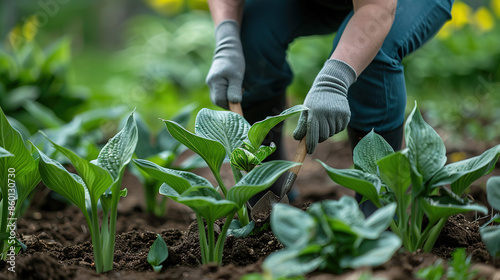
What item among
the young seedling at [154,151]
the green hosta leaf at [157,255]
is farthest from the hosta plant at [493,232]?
the young seedling at [154,151]

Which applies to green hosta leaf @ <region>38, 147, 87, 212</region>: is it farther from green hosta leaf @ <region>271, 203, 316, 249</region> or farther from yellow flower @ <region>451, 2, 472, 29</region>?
yellow flower @ <region>451, 2, 472, 29</region>

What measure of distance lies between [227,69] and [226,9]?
0.82 ft

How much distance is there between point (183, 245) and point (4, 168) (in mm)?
502

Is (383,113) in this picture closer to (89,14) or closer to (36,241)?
(36,241)

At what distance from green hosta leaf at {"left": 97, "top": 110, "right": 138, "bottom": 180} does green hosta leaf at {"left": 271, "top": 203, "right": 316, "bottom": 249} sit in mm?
442

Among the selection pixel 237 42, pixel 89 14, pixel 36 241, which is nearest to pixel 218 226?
pixel 36 241

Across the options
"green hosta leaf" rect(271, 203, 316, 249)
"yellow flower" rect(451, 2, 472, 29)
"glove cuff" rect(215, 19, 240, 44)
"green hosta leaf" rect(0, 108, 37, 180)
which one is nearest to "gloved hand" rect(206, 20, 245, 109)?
"glove cuff" rect(215, 19, 240, 44)

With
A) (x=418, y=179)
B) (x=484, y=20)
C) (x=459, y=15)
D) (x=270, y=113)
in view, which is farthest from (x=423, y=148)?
(x=484, y=20)

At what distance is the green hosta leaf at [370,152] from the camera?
1395 millimetres

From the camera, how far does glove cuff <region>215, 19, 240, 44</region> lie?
186 centimetres

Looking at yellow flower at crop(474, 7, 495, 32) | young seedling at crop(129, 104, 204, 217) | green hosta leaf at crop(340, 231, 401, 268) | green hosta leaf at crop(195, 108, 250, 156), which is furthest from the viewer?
yellow flower at crop(474, 7, 495, 32)

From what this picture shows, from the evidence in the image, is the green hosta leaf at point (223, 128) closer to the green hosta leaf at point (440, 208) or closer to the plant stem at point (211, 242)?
the plant stem at point (211, 242)

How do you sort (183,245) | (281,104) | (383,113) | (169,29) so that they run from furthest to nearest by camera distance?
(169,29), (281,104), (383,113), (183,245)

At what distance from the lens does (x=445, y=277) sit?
1.03 meters
